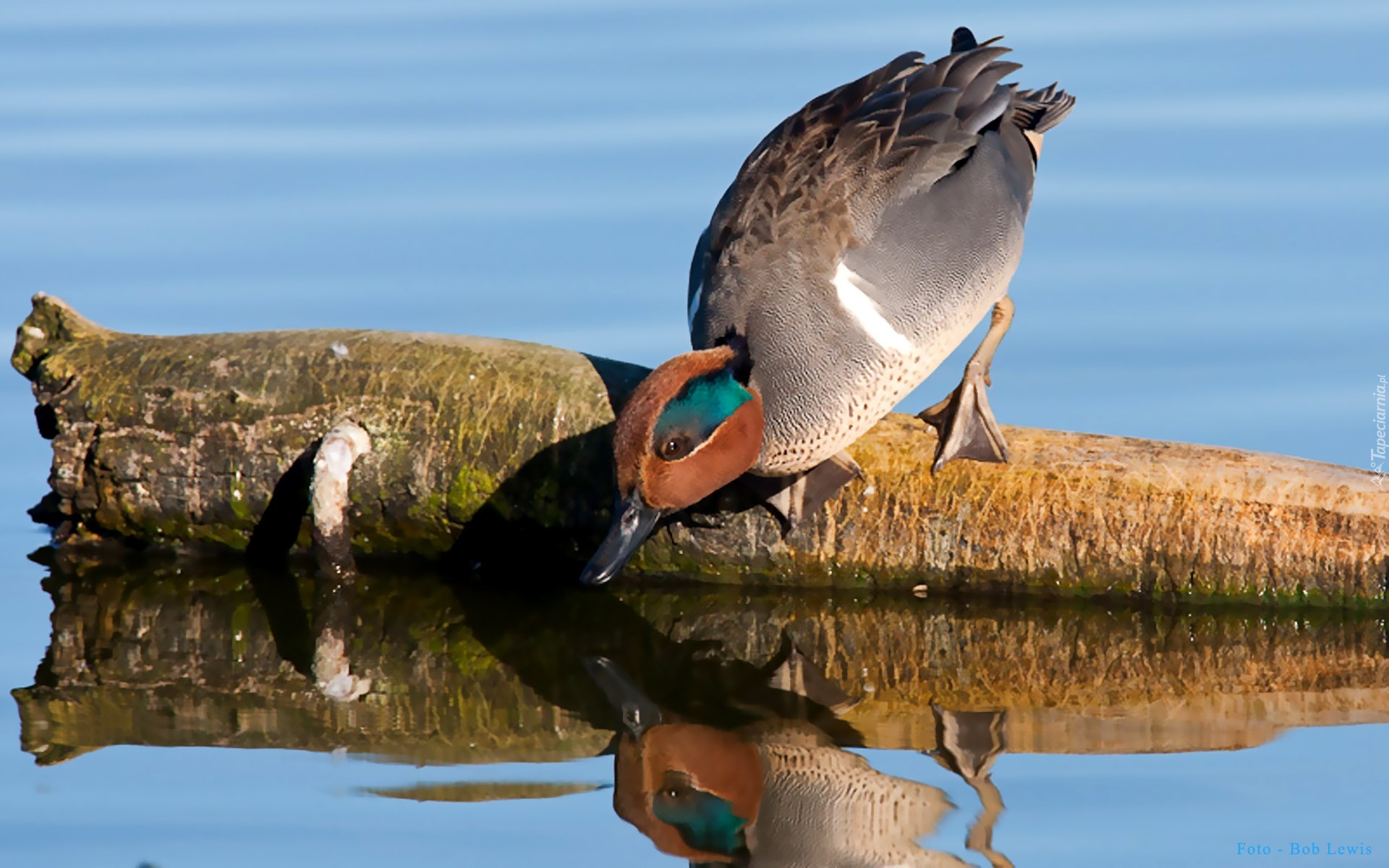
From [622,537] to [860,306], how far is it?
97 centimetres

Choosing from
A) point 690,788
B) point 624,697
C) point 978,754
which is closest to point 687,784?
point 690,788

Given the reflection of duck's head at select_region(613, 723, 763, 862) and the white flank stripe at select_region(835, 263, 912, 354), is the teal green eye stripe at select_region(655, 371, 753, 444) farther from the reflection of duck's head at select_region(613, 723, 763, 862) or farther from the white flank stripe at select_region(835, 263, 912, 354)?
the reflection of duck's head at select_region(613, 723, 763, 862)

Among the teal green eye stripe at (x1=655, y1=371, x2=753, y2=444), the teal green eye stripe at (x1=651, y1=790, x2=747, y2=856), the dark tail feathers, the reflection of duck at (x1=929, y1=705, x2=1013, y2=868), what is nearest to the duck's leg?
the teal green eye stripe at (x1=655, y1=371, x2=753, y2=444)

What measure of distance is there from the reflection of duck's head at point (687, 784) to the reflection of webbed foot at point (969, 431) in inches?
55.0

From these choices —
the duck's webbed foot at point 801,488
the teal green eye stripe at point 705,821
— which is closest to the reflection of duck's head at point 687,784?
the teal green eye stripe at point 705,821

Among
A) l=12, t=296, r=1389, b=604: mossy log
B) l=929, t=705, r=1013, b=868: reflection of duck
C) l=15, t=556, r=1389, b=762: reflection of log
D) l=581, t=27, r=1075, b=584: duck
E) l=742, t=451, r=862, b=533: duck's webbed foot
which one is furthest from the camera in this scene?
l=742, t=451, r=862, b=533: duck's webbed foot

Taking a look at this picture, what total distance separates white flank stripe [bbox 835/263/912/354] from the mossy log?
0.52 meters

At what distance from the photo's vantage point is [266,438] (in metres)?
5.82

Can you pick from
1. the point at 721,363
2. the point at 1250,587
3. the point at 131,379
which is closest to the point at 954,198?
the point at 721,363

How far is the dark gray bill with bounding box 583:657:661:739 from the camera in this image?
15.0 feet

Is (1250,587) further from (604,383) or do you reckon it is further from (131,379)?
(131,379)

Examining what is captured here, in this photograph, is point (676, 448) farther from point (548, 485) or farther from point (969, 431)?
point (969, 431)

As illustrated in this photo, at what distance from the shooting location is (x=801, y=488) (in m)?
5.54

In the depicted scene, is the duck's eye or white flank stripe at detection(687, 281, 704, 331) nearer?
the duck's eye
